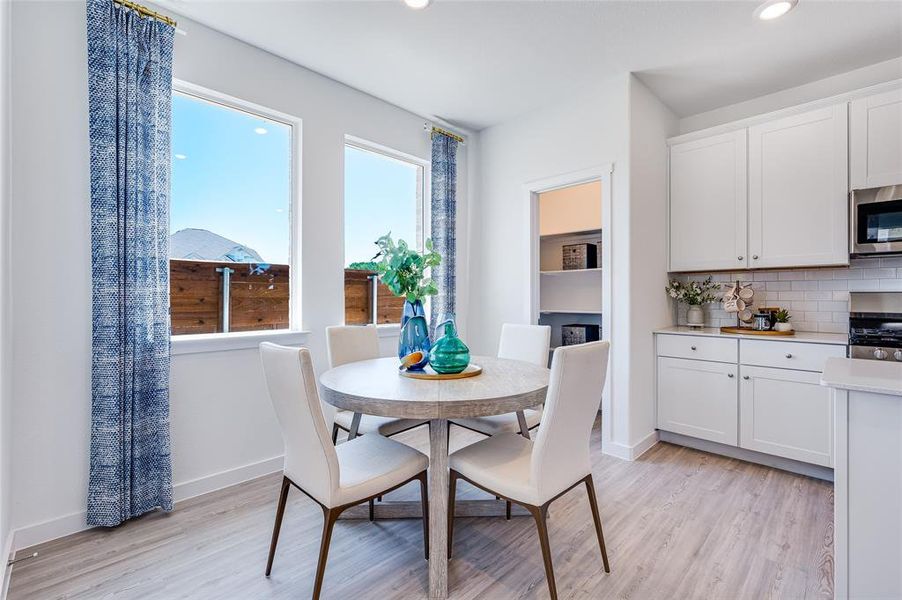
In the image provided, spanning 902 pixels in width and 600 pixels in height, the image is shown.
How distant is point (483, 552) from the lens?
1885mm

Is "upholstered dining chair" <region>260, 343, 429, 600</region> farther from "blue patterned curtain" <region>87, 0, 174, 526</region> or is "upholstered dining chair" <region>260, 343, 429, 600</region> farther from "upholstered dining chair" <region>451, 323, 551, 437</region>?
"blue patterned curtain" <region>87, 0, 174, 526</region>

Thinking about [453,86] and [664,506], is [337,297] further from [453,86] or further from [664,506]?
[664,506]

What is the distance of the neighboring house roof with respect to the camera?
2.47 metres

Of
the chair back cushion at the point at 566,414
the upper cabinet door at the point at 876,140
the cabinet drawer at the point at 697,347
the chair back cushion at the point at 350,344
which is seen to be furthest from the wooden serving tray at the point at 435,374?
the upper cabinet door at the point at 876,140

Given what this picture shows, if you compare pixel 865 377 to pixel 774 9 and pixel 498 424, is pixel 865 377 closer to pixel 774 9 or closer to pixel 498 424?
pixel 498 424

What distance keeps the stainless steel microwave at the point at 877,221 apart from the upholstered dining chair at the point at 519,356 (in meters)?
2.04

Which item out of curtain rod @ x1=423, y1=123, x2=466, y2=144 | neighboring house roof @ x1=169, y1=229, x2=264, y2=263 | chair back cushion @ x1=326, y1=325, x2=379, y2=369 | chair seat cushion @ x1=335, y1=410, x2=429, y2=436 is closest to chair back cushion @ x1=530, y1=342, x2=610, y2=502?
chair seat cushion @ x1=335, y1=410, x2=429, y2=436

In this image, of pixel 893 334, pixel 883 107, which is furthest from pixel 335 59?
pixel 893 334

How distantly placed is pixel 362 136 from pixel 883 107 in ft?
11.3

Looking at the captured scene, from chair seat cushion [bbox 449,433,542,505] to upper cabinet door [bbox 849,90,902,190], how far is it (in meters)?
2.78

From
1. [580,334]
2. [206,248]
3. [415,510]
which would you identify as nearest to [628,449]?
[580,334]

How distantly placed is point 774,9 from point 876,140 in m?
1.13

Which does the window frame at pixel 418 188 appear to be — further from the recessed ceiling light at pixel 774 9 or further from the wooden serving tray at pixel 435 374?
the recessed ceiling light at pixel 774 9

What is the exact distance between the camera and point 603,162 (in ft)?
10.2
